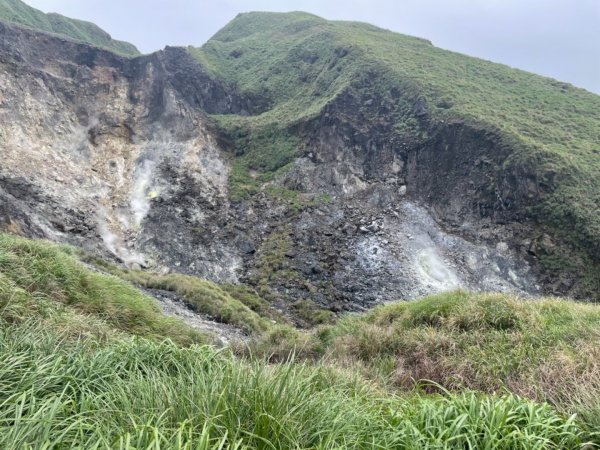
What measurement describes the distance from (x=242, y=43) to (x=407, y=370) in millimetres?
65029

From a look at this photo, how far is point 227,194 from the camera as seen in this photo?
32.2m

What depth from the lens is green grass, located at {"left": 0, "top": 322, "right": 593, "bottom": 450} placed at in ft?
8.86

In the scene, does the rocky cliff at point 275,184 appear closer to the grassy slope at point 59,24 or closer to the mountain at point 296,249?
the mountain at point 296,249

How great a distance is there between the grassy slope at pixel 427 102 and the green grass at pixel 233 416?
23.2 meters

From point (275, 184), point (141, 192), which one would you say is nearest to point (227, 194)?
point (275, 184)

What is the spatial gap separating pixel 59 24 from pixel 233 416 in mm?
71730

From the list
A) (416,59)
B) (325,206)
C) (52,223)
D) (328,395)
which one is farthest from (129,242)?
(416,59)

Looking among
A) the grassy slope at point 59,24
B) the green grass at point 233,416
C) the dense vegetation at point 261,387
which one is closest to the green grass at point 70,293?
the dense vegetation at point 261,387

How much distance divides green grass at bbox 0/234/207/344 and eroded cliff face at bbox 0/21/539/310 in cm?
1365

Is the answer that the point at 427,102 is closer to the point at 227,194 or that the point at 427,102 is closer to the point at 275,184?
the point at 275,184

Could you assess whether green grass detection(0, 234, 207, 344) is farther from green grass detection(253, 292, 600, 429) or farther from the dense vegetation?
green grass detection(253, 292, 600, 429)

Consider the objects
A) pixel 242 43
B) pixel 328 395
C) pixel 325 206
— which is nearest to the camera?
pixel 328 395

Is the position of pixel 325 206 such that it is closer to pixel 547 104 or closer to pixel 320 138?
pixel 320 138

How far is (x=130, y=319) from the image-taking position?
27.6 ft
